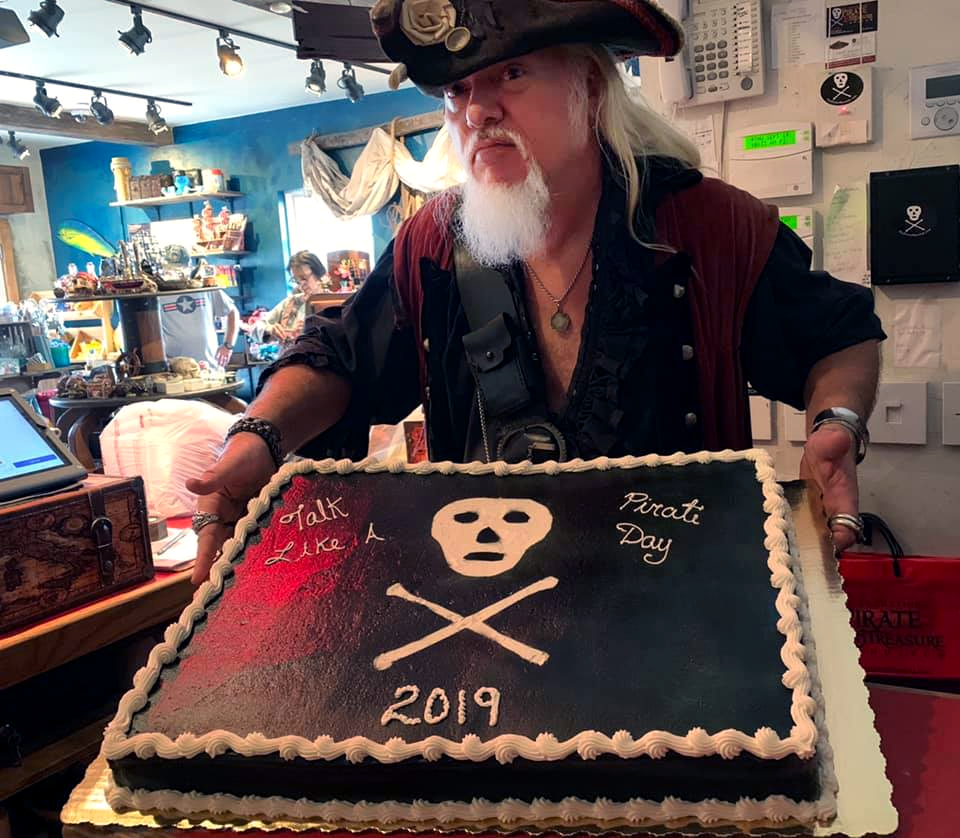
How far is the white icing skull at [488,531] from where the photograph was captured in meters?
0.82

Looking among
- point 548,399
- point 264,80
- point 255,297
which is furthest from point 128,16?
point 548,399

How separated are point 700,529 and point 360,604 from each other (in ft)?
1.07

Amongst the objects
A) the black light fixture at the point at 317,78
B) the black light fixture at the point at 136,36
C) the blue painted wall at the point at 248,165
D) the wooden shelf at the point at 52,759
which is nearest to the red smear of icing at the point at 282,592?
the wooden shelf at the point at 52,759

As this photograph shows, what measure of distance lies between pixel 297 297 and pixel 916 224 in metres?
5.35

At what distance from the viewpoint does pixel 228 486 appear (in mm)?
1081

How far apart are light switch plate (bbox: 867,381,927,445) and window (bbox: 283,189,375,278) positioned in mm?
6414

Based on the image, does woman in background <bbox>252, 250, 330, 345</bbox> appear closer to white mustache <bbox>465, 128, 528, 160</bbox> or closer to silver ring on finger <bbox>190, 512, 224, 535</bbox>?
white mustache <bbox>465, 128, 528, 160</bbox>

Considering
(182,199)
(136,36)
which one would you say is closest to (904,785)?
(136,36)

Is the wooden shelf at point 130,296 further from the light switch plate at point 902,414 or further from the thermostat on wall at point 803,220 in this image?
the light switch plate at point 902,414

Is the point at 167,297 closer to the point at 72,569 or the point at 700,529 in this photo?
the point at 72,569

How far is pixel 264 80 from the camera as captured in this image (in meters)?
7.10

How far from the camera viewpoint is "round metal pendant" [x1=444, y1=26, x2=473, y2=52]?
1.11m

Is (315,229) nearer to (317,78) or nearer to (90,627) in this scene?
(317,78)

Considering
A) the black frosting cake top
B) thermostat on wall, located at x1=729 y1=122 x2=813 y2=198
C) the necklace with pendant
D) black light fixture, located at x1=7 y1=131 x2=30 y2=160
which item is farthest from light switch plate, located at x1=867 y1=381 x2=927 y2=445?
black light fixture, located at x1=7 y1=131 x2=30 y2=160
